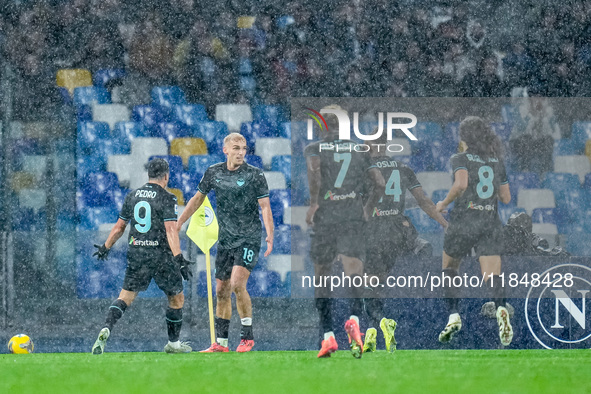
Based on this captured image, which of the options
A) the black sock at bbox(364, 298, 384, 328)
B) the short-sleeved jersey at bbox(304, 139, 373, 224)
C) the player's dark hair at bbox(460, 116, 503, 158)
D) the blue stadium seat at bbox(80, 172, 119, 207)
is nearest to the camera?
the black sock at bbox(364, 298, 384, 328)

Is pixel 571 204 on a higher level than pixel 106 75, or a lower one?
lower

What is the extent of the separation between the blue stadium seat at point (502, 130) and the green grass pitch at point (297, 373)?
237cm

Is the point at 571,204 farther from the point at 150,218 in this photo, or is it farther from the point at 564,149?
the point at 150,218

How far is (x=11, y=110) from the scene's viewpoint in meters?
11.2

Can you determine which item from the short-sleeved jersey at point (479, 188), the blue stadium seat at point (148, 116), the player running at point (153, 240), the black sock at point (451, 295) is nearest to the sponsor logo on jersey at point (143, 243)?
the player running at point (153, 240)

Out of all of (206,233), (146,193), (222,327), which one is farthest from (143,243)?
(206,233)

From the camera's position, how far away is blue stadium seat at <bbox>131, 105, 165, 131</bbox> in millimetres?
11523

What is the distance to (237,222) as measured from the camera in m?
8.50

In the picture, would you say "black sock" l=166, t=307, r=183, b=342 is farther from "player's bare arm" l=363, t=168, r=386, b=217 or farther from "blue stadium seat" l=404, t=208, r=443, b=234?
"blue stadium seat" l=404, t=208, r=443, b=234

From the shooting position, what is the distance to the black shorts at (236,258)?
8367mm

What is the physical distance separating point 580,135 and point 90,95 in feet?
17.6

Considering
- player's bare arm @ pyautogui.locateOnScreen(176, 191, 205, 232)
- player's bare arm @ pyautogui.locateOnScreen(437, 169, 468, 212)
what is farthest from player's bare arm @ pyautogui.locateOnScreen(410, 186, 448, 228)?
player's bare arm @ pyautogui.locateOnScreen(176, 191, 205, 232)

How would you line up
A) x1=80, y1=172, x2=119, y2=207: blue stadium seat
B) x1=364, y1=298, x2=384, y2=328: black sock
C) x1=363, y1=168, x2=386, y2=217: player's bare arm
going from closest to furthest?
x1=364, y1=298, x2=384, y2=328: black sock
x1=363, y1=168, x2=386, y2=217: player's bare arm
x1=80, y1=172, x2=119, y2=207: blue stadium seat

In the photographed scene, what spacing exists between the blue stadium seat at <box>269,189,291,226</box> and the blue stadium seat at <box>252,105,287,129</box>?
809mm
